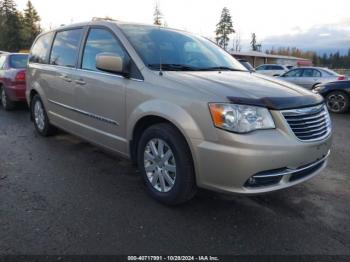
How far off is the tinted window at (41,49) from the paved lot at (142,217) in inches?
81.0

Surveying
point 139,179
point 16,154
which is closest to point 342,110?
point 139,179

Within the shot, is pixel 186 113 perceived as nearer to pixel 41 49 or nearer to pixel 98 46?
pixel 98 46

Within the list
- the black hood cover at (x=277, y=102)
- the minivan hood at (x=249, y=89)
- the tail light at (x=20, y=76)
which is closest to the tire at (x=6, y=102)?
the tail light at (x=20, y=76)

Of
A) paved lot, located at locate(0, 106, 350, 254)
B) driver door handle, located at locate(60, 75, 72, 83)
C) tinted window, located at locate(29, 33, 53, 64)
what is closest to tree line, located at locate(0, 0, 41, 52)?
tinted window, located at locate(29, 33, 53, 64)

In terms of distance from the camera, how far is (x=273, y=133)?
293 centimetres

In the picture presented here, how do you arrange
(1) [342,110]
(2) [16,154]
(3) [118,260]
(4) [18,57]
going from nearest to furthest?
(3) [118,260]
(2) [16,154]
(4) [18,57]
(1) [342,110]

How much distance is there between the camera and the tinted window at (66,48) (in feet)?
15.8

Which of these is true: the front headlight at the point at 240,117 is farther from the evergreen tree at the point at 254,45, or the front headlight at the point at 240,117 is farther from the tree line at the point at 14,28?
the evergreen tree at the point at 254,45

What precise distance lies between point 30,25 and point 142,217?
63.6 meters

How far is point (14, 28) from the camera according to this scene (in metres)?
54.2

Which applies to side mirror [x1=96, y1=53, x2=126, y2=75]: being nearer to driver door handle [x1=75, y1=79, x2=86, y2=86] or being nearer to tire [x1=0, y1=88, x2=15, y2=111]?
driver door handle [x1=75, y1=79, x2=86, y2=86]

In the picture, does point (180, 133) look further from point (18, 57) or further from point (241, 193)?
point (18, 57)

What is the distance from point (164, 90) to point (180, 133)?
0.46 metres

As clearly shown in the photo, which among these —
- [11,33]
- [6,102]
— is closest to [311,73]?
[6,102]
